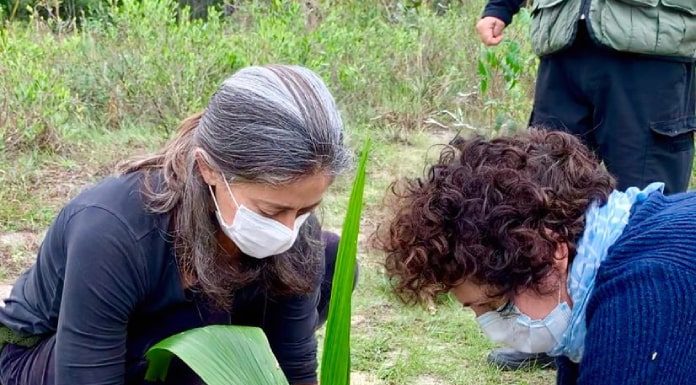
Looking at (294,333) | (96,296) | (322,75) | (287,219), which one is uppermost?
(287,219)

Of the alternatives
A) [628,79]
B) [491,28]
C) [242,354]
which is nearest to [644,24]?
[628,79]

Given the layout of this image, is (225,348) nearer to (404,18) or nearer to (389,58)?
(389,58)

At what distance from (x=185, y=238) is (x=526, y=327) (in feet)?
1.96

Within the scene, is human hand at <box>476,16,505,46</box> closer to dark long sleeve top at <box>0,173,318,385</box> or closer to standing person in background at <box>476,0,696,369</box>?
standing person in background at <box>476,0,696,369</box>

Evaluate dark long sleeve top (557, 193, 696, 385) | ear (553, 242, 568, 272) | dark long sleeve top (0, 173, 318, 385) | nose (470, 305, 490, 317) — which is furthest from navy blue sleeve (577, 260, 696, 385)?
dark long sleeve top (0, 173, 318, 385)

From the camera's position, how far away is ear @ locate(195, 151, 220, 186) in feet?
5.05

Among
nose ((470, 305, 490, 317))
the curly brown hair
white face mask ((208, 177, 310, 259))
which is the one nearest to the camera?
the curly brown hair

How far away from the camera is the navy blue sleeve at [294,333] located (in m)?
1.92

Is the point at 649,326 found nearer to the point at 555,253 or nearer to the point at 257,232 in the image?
the point at 555,253

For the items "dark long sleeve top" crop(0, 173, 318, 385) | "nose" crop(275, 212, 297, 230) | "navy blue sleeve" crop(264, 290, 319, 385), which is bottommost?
"navy blue sleeve" crop(264, 290, 319, 385)

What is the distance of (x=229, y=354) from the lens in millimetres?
1286

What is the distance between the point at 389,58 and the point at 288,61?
0.94 m

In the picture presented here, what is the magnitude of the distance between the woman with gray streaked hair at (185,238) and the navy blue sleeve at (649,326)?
51 cm

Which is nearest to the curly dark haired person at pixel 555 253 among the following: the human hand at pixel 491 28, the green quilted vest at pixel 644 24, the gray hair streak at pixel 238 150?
the gray hair streak at pixel 238 150
